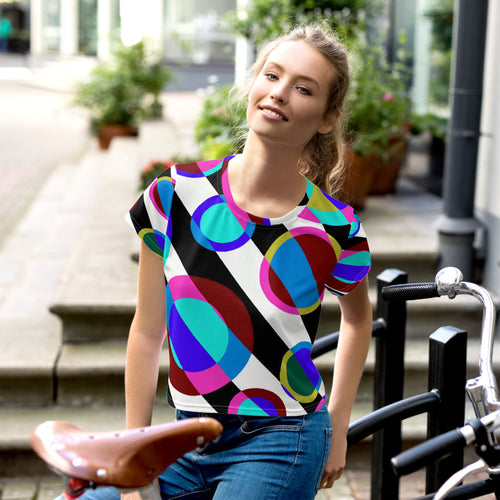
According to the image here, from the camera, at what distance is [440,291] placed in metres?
1.82

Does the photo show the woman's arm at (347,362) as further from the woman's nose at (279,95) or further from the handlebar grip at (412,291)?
the woman's nose at (279,95)

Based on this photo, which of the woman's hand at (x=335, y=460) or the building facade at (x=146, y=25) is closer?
the woman's hand at (x=335, y=460)

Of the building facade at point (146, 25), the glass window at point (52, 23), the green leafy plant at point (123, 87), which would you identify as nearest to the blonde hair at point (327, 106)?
the building facade at point (146, 25)

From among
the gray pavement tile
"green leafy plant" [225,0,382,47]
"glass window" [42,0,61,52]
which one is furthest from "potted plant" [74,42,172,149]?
"glass window" [42,0,61,52]

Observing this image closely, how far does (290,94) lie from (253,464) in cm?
78

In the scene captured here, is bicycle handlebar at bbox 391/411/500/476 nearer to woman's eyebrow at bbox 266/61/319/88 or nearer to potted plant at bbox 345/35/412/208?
woman's eyebrow at bbox 266/61/319/88

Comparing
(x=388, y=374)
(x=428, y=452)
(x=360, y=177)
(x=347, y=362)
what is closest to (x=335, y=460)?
(x=347, y=362)

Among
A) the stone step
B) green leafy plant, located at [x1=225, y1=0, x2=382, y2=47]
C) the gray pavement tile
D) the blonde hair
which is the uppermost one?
green leafy plant, located at [x1=225, y1=0, x2=382, y2=47]

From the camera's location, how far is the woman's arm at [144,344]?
5.96ft

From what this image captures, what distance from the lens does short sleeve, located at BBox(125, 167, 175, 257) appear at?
1789mm

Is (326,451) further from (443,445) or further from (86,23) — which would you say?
(86,23)

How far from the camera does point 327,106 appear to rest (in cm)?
185

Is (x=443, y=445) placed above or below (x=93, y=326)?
above

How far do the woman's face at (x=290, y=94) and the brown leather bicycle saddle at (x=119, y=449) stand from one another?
662mm
